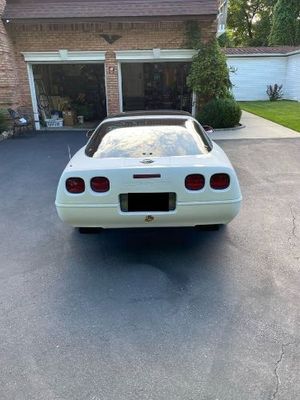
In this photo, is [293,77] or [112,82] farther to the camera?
[293,77]

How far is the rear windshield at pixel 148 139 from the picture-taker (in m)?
3.63

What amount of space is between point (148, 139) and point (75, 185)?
1033 millimetres

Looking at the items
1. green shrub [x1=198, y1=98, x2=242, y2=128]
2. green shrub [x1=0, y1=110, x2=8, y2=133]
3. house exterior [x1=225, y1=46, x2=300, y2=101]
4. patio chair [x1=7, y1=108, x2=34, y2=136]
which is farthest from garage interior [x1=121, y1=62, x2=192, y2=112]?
house exterior [x1=225, y1=46, x2=300, y2=101]

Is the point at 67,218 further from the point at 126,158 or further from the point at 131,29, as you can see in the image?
the point at 131,29

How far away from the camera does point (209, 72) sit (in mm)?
11289

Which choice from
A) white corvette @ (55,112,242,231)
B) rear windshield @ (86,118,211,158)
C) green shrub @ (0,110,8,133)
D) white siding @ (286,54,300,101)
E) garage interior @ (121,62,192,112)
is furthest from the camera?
white siding @ (286,54,300,101)

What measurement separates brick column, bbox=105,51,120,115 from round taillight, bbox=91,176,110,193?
394 inches

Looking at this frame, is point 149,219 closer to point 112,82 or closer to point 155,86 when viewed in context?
point 112,82

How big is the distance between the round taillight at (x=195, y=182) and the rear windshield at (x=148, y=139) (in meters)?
0.41

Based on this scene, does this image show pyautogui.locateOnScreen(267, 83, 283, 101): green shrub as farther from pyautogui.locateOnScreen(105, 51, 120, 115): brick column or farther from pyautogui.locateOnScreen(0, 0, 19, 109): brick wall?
pyautogui.locateOnScreen(0, 0, 19, 109): brick wall

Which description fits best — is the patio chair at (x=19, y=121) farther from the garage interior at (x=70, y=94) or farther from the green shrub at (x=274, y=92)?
the green shrub at (x=274, y=92)

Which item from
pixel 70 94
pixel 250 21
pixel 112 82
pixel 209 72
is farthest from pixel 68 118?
pixel 250 21

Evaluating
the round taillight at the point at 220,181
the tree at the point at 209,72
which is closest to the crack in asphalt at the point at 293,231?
the round taillight at the point at 220,181

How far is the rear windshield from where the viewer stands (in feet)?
11.9
